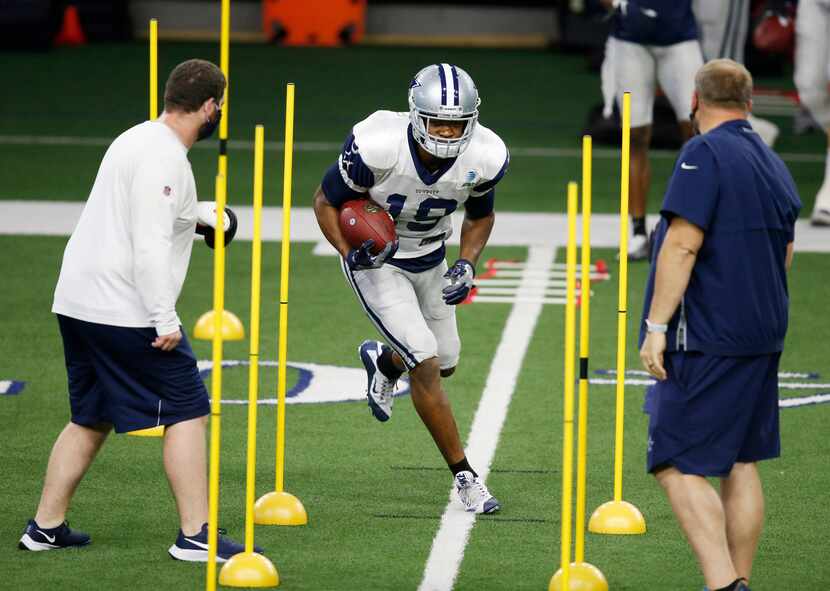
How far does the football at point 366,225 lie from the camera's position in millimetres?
7070

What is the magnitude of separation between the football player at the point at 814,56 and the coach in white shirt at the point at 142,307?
23.8 feet

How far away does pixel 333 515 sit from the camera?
277 inches

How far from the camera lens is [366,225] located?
710cm

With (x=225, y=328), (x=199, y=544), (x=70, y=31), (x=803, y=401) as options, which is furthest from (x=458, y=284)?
A: (x=70, y=31)

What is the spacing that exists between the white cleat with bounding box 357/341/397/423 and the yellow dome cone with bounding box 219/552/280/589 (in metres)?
1.81

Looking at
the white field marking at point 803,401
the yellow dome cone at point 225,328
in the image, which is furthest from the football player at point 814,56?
the yellow dome cone at point 225,328

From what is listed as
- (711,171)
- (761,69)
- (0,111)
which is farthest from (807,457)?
(761,69)

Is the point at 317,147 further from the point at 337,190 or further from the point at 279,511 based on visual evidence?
the point at 279,511

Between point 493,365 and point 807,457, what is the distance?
2202 mm

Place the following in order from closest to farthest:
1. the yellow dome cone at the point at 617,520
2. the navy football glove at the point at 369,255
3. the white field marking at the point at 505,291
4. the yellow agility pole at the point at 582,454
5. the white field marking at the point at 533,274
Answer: the yellow agility pole at the point at 582,454
the yellow dome cone at the point at 617,520
the navy football glove at the point at 369,255
the white field marking at the point at 505,291
the white field marking at the point at 533,274

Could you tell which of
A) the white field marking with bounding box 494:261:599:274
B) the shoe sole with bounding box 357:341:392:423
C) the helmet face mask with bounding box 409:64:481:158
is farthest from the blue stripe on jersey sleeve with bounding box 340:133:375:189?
the white field marking with bounding box 494:261:599:274

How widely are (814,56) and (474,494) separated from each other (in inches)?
266

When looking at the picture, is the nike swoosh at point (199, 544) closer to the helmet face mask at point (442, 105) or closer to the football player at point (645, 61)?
the helmet face mask at point (442, 105)

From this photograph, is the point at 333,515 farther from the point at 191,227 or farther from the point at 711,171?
the point at 711,171
